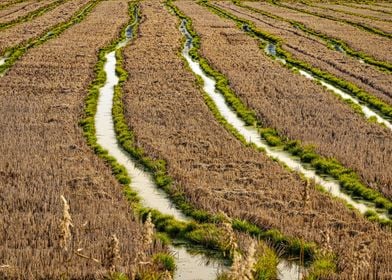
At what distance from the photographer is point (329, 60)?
37500mm

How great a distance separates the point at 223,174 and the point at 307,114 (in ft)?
25.8

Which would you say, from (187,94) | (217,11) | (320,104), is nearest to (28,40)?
(187,94)

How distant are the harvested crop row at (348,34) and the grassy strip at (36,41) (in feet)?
72.4

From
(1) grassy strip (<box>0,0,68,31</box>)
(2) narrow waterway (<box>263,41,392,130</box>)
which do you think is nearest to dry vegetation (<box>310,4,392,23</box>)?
(2) narrow waterway (<box>263,41,392,130</box>)

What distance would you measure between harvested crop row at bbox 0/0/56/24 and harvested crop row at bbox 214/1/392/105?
24909 mm

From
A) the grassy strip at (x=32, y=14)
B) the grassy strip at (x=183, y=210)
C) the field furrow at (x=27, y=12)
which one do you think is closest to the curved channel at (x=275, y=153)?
the grassy strip at (x=183, y=210)

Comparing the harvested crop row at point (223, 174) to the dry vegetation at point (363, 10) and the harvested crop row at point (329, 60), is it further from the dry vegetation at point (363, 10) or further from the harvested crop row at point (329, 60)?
the dry vegetation at point (363, 10)

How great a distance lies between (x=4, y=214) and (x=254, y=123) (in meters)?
11.4

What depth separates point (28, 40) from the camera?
45.1 meters

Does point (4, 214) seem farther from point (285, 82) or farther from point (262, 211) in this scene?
point (285, 82)

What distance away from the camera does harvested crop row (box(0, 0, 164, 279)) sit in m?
10.8

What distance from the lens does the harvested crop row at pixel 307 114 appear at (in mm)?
17344

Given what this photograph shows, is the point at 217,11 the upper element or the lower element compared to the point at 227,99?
lower

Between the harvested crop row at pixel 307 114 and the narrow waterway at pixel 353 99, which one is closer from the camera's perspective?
the harvested crop row at pixel 307 114
